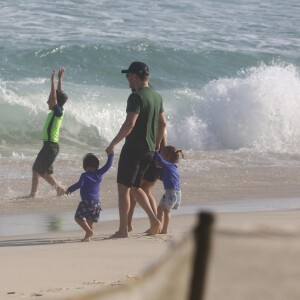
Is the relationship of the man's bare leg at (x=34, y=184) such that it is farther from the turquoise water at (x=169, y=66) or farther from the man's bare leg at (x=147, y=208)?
the turquoise water at (x=169, y=66)

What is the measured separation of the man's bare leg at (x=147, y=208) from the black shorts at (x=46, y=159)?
3.28 metres

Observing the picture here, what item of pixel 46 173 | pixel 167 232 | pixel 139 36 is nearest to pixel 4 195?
pixel 46 173

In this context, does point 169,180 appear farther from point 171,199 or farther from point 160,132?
point 160,132

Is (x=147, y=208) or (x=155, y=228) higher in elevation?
(x=147, y=208)

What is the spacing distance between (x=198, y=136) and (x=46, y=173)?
7.49 m

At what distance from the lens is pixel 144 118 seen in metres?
7.88

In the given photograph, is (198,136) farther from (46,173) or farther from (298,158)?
(46,173)

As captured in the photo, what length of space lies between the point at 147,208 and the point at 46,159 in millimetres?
3458

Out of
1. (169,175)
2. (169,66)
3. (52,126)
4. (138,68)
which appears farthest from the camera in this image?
(169,66)

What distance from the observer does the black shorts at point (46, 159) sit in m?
11.2

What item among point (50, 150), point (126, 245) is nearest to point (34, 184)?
point (50, 150)

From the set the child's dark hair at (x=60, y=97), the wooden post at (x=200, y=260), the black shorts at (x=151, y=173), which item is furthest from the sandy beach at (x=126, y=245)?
the child's dark hair at (x=60, y=97)

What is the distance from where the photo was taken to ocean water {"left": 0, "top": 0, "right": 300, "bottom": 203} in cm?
1788

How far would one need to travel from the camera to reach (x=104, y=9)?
3033 cm
